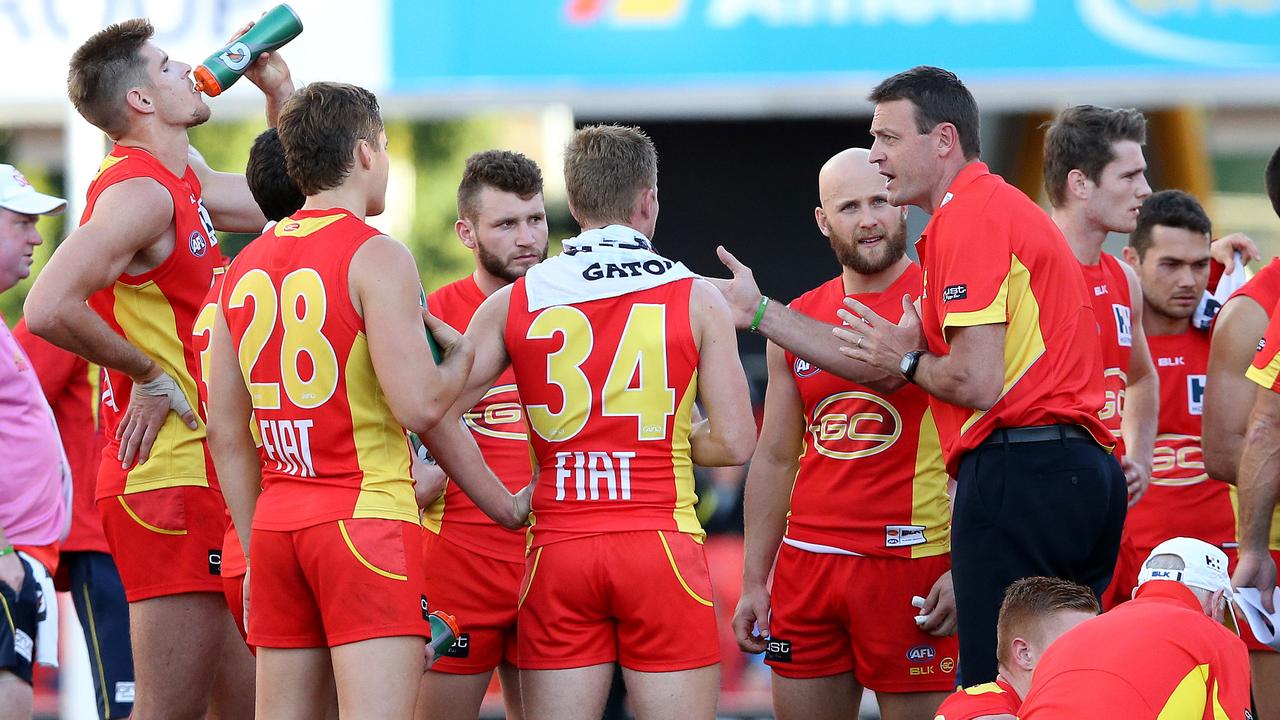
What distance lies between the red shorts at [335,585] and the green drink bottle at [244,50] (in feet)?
5.92

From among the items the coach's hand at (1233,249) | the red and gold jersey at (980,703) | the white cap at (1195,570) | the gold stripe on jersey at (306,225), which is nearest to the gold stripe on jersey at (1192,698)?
the white cap at (1195,570)

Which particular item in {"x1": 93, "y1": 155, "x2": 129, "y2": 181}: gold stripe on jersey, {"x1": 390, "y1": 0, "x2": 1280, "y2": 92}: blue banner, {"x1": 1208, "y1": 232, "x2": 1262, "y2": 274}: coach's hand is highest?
{"x1": 390, "y1": 0, "x2": 1280, "y2": 92}: blue banner

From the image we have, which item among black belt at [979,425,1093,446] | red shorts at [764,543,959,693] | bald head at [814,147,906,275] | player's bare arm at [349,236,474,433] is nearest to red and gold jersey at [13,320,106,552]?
player's bare arm at [349,236,474,433]

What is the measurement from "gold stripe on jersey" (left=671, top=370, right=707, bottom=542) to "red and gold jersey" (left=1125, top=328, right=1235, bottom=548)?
8.81ft

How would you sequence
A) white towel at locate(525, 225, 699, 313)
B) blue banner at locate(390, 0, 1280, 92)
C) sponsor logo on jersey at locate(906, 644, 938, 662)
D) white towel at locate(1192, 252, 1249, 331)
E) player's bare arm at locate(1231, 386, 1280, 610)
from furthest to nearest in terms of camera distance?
1. blue banner at locate(390, 0, 1280, 92)
2. white towel at locate(1192, 252, 1249, 331)
3. player's bare arm at locate(1231, 386, 1280, 610)
4. sponsor logo on jersey at locate(906, 644, 938, 662)
5. white towel at locate(525, 225, 699, 313)

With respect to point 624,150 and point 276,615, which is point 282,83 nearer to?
point 624,150

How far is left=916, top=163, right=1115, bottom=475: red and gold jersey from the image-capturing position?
14.3ft

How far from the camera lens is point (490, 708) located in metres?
9.18

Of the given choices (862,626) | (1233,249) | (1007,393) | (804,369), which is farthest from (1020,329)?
(1233,249)

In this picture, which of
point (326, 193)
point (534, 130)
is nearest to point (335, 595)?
point (326, 193)

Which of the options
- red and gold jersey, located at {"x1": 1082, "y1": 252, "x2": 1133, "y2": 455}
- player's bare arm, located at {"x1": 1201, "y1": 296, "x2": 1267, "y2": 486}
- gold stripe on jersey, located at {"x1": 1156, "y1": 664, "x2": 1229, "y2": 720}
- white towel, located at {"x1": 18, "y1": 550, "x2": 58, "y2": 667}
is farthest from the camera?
player's bare arm, located at {"x1": 1201, "y1": 296, "x2": 1267, "y2": 486}

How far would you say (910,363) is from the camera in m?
4.54

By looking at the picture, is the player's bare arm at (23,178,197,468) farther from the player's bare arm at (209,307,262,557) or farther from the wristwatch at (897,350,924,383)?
the wristwatch at (897,350,924,383)

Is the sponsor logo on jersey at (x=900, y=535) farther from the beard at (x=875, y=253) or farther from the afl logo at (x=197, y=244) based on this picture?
the afl logo at (x=197, y=244)
